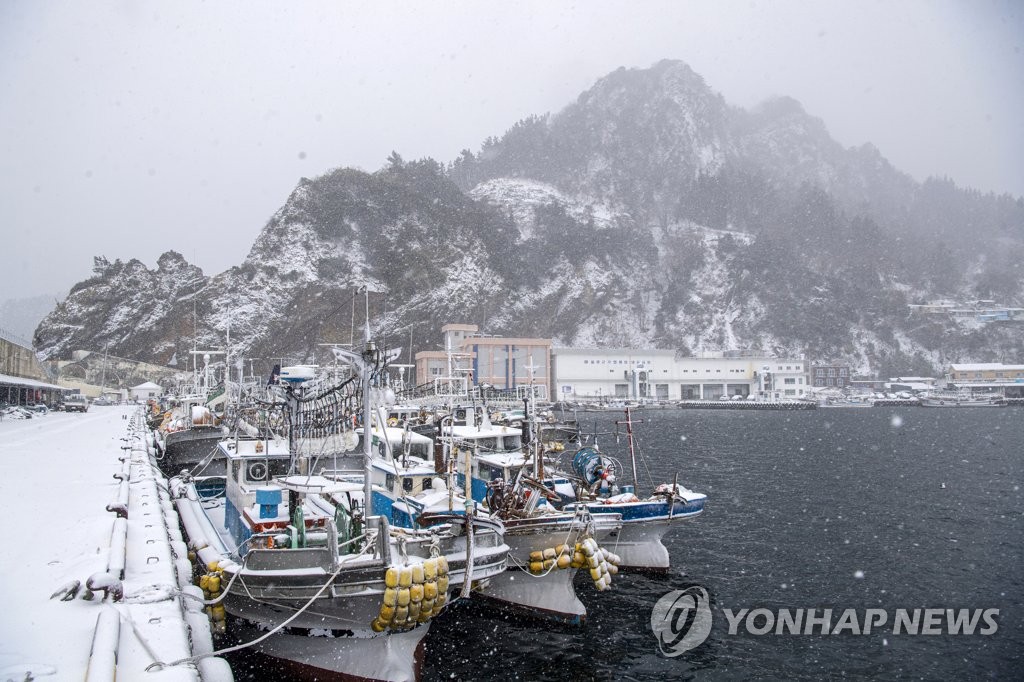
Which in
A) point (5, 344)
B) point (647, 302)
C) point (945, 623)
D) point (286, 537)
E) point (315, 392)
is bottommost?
point (945, 623)

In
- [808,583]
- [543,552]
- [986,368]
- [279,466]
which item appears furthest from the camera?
[986,368]

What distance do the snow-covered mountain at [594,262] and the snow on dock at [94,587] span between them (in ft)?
187

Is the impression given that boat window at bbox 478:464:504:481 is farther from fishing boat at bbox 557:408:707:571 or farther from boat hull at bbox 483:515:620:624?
boat hull at bbox 483:515:620:624

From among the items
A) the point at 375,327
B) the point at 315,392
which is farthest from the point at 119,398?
the point at 315,392

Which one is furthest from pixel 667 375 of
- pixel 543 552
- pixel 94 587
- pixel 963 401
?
pixel 94 587

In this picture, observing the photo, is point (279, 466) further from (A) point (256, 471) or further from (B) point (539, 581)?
(B) point (539, 581)

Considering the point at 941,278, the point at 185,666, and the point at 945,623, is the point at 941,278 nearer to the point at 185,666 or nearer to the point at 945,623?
the point at 945,623

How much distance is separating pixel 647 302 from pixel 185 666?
134821 millimetres

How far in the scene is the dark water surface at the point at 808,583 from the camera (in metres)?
11.6

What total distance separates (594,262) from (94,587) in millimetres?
128792

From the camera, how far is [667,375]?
356 ft

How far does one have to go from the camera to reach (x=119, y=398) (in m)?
87.5

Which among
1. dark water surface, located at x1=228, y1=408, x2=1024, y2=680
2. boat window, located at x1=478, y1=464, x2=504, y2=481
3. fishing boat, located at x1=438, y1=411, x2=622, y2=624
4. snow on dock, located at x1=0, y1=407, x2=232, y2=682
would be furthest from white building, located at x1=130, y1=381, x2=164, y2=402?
fishing boat, located at x1=438, y1=411, x2=622, y2=624

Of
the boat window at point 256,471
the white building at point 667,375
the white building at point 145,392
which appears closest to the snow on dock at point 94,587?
the boat window at point 256,471
